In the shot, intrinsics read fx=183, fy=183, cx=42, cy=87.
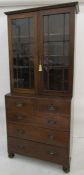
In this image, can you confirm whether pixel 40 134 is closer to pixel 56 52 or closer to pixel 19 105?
pixel 19 105

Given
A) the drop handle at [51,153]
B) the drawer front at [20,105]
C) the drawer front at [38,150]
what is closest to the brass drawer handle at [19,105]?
the drawer front at [20,105]

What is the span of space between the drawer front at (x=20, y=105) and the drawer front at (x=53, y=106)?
11 cm

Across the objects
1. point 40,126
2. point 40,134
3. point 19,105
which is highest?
point 19,105

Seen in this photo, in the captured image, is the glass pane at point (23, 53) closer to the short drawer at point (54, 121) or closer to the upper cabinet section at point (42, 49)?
the upper cabinet section at point (42, 49)

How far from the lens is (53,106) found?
7.12ft

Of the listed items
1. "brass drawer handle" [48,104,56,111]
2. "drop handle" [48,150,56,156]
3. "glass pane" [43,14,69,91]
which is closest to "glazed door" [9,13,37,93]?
"glass pane" [43,14,69,91]

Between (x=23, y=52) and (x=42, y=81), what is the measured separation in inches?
18.0

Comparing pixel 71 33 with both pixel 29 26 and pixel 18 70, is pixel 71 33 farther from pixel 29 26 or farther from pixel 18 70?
pixel 18 70

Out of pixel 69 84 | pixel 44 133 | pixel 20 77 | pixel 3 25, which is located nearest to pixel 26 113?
pixel 44 133

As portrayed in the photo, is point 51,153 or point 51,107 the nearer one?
point 51,107

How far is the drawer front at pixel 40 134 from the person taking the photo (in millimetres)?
2203

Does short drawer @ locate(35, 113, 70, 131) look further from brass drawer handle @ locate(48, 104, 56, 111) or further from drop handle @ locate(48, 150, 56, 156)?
drop handle @ locate(48, 150, 56, 156)

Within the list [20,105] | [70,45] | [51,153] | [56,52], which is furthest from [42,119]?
[70,45]

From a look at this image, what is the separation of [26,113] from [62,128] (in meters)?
0.49
